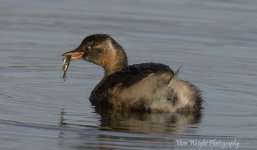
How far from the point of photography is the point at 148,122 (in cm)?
1127

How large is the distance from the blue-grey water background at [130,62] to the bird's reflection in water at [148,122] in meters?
0.01

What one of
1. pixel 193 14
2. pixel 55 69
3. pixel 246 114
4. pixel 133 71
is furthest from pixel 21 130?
pixel 193 14

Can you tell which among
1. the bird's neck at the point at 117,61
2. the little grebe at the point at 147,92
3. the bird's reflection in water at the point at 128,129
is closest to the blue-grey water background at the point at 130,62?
the bird's reflection in water at the point at 128,129

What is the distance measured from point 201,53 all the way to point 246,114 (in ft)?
11.6

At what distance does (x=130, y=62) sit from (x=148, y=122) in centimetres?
350

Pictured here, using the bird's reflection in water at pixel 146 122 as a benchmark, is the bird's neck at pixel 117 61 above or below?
above

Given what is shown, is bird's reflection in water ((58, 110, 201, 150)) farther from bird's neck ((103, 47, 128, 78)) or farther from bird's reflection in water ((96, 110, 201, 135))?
bird's neck ((103, 47, 128, 78))

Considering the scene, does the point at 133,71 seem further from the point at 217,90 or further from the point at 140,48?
the point at 140,48

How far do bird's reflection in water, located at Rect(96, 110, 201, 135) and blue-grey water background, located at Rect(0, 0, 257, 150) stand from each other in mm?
11

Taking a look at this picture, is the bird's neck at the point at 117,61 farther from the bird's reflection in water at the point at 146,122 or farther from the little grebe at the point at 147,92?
the bird's reflection in water at the point at 146,122

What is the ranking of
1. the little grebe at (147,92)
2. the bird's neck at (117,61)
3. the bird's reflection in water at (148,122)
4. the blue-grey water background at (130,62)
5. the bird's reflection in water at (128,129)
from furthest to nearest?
the bird's neck at (117,61)
the little grebe at (147,92)
the bird's reflection in water at (148,122)
the blue-grey water background at (130,62)
the bird's reflection in water at (128,129)

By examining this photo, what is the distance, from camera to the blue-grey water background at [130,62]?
10.5m

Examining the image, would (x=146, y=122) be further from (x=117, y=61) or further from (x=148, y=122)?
(x=117, y=61)

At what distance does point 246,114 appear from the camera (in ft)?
38.2
